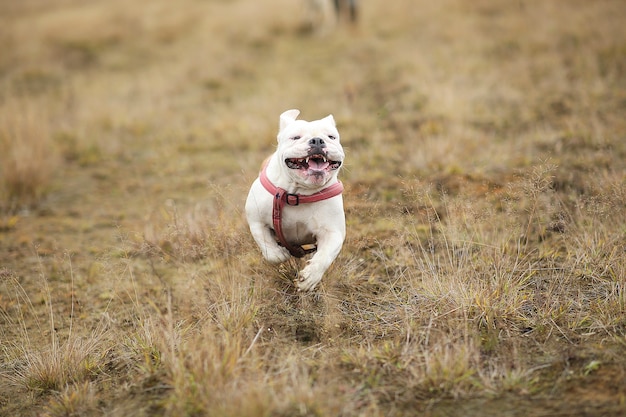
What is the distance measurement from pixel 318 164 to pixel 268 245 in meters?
0.61

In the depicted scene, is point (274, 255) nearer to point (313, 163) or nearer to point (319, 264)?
point (319, 264)

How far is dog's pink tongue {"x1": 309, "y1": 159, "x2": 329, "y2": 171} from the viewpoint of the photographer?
3.32 metres

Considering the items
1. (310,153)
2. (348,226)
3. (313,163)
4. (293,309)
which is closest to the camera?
(310,153)

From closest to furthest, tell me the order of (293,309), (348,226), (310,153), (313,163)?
(310,153)
(313,163)
(293,309)
(348,226)

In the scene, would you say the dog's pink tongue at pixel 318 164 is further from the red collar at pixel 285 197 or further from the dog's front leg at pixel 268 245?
the dog's front leg at pixel 268 245

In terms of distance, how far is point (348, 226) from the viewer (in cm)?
455

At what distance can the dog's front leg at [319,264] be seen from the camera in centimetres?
330

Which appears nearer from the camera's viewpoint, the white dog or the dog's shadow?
the white dog

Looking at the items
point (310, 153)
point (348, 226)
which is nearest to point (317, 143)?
point (310, 153)

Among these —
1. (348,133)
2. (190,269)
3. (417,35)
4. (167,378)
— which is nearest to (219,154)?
(348,133)

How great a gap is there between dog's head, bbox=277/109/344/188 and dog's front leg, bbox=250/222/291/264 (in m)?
0.40

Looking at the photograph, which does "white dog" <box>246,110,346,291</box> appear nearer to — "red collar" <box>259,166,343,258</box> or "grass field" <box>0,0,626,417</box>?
"red collar" <box>259,166,343,258</box>

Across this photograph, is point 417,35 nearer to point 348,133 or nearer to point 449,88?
point 449,88

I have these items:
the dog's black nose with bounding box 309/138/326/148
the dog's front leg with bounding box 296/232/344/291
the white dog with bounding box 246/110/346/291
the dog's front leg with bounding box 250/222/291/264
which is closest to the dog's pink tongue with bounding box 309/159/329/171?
the white dog with bounding box 246/110/346/291
